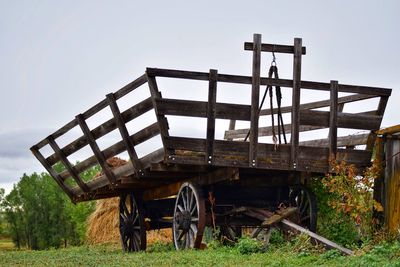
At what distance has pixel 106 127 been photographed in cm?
1387

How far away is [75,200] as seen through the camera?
17969 mm

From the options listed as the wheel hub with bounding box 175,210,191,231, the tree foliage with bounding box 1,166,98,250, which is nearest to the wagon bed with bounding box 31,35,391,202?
the wheel hub with bounding box 175,210,191,231

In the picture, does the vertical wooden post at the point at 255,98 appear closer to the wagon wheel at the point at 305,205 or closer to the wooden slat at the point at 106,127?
the wooden slat at the point at 106,127

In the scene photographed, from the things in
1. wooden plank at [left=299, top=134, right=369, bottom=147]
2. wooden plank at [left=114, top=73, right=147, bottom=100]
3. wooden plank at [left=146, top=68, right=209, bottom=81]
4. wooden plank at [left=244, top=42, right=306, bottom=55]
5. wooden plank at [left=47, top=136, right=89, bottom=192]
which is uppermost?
wooden plank at [left=244, top=42, right=306, bottom=55]

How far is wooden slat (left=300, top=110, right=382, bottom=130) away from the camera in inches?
506

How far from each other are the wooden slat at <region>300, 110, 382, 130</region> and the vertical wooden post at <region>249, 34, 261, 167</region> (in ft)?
3.38

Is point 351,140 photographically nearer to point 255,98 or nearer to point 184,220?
point 255,98

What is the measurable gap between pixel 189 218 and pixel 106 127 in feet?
8.07

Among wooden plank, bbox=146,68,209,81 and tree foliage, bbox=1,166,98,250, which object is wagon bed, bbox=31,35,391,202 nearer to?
wooden plank, bbox=146,68,209,81

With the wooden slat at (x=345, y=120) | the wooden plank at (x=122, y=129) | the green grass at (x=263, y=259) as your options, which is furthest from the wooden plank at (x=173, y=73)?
the green grass at (x=263, y=259)

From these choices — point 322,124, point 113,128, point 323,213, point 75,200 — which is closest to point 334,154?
point 322,124

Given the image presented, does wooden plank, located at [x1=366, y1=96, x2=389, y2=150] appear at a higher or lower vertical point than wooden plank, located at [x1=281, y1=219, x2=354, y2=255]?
higher

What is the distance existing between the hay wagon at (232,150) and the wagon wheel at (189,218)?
19mm

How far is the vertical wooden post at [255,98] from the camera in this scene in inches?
480
